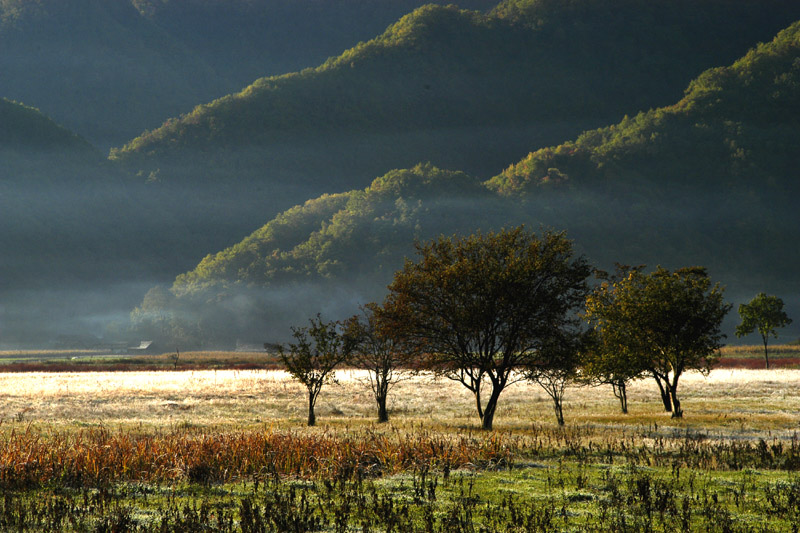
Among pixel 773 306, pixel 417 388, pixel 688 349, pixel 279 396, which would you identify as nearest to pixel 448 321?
pixel 688 349

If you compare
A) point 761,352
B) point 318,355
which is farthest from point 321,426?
point 761,352

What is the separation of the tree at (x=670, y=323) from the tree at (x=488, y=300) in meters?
9.09

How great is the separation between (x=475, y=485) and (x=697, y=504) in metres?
5.33

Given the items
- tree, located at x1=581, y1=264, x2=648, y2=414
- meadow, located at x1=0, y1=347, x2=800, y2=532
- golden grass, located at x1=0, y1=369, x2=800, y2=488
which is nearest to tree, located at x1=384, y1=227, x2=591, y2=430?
golden grass, located at x1=0, y1=369, x2=800, y2=488

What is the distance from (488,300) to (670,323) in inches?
Result: 618

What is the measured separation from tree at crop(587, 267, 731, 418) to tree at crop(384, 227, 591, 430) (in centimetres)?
909

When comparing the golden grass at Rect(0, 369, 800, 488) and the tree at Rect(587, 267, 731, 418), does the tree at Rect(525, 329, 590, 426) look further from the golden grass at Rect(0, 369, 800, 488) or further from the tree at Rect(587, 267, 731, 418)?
the tree at Rect(587, 267, 731, 418)

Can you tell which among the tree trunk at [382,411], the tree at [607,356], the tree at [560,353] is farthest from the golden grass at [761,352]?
the tree trunk at [382,411]

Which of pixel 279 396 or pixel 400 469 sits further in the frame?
pixel 279 396

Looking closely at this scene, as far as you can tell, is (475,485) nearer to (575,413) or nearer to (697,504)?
(697,504)

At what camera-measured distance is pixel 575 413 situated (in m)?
53.8

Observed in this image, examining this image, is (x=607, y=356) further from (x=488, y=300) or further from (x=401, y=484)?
(x=401, y=484)

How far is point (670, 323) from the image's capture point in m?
47.4

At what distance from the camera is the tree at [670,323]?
155ft
